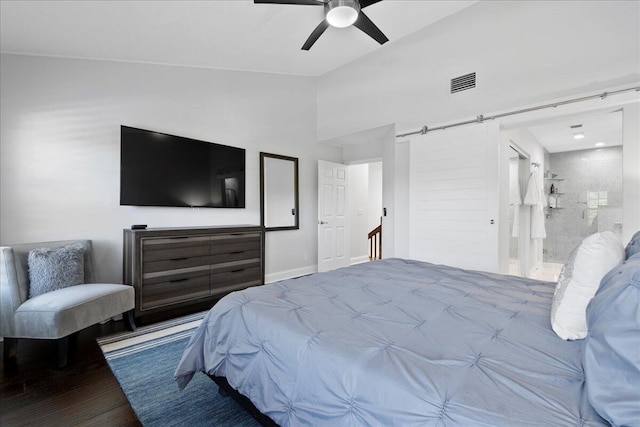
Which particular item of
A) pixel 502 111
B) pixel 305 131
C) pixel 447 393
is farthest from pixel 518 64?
pixel 447 393

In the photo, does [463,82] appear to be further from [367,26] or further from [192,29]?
[192,29]

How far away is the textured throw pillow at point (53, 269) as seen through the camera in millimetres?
2361

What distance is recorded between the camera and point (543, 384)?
2.73 feet

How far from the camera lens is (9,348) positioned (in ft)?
7.13

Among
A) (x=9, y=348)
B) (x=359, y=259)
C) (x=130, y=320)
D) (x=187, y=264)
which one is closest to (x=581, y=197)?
(x=359, y=259)

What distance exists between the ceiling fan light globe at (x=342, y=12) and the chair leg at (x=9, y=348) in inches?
137

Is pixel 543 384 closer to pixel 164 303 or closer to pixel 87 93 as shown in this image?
pixel 164 303

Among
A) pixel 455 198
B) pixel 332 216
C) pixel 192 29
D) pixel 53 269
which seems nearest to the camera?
pixel 53 269

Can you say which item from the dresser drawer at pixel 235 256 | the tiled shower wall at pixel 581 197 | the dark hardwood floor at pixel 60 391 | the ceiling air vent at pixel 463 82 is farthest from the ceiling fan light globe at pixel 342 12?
the tiled shower wall at pixel 581 197

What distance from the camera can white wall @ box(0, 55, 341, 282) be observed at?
2.63 m

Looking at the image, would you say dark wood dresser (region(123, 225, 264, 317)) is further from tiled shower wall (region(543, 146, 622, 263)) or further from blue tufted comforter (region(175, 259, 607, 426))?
tiled shower wall (region(543, 146, 622, 263))

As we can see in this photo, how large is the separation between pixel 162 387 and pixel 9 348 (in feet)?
4.38

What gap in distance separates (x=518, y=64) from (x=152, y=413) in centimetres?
432

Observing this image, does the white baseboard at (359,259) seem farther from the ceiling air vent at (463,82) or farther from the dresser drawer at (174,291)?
the ceiling air vent at (463,82)
